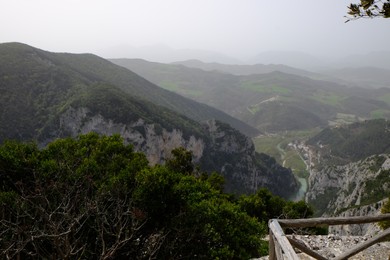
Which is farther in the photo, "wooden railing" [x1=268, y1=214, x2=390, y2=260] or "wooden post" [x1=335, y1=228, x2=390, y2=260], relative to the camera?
"wooden post" [x1=335, y1=228, x2=390, y2=260]

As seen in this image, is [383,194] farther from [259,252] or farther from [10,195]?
[10,195]

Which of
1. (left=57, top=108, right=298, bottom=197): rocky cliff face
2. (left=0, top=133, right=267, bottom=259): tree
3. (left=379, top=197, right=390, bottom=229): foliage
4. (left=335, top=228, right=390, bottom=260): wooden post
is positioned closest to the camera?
(left=335, top=228, right=390, bottom=260): wooden post

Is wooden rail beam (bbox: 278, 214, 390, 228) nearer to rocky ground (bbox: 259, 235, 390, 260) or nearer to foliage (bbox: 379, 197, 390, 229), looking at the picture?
rocky ground (bbox: 259, 235, 390, 260)

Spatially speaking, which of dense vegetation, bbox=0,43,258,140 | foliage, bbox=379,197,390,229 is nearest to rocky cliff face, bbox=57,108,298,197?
dense vegetation, bbox=0,43,258,140

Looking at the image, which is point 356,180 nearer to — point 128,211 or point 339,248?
point 339,248

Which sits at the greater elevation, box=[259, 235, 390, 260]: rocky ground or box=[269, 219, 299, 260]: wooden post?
box=[269, 219, 299, 260]: wooden post

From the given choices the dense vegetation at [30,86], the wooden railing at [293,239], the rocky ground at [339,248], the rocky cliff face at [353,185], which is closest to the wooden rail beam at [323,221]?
the wooden railing at [293,239]

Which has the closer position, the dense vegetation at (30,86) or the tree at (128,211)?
the tree at (128,211)

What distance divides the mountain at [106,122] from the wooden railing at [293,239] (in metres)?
103

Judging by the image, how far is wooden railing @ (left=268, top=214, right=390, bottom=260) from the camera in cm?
436

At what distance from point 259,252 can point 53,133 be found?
10218 centimetres

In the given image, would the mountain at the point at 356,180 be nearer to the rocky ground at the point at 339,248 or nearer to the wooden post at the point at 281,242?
the rocky ground at the point at 339,248

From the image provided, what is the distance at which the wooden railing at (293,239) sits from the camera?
436cm

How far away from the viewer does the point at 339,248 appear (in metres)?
14.3
